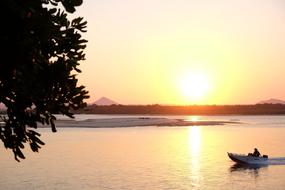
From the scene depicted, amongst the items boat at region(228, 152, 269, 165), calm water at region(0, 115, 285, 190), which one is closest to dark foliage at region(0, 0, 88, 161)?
calm water at region(0, 115, 285, 190)

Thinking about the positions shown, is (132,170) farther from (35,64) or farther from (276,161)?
(35,64)

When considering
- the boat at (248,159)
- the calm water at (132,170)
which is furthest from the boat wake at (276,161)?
the calm water at (132,170)

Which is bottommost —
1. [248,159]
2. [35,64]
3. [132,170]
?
[132,170]

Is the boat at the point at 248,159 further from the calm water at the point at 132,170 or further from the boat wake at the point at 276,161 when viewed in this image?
the calm water at the point at 132,170

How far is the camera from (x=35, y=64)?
9.14 metres

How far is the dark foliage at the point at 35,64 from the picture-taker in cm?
845

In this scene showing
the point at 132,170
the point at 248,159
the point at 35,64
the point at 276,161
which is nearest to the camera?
the point at 35,64

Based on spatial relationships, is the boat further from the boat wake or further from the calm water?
the calm water

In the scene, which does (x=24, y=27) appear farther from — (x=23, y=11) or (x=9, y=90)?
(x=9, y=90)

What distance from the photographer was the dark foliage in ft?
27.7

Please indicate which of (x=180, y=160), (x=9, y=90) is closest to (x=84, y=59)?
(x=9, y=90)

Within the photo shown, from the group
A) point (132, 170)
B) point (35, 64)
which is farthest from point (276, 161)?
point (35, 64)

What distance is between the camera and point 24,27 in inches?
340

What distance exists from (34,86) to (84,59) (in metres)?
1.81
